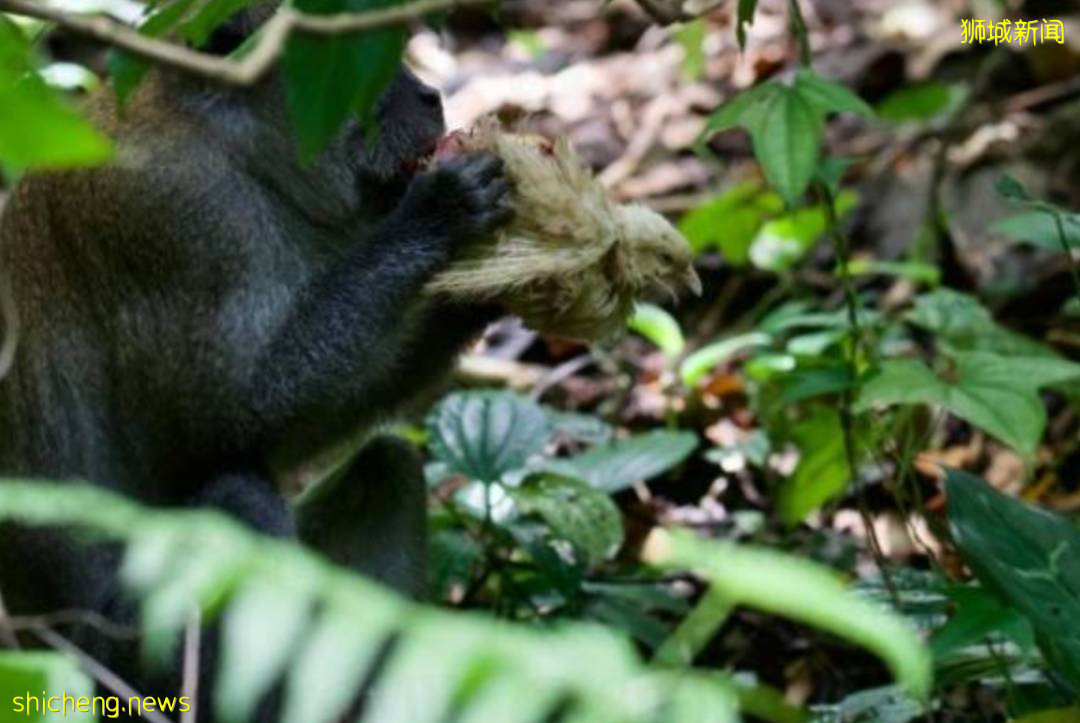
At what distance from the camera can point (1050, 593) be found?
3639 millimetres

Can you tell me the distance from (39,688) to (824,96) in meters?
3.22

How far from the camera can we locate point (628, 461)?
542 centimetres

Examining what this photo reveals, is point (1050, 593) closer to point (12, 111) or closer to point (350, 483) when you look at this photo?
point (350, 483)

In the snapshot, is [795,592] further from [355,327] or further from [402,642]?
[355,327]

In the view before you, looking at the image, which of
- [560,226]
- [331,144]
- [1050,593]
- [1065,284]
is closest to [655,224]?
[560,226]

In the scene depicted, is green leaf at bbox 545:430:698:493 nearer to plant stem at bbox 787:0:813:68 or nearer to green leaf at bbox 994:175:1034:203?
plant stem at bbox 787:0:813:68

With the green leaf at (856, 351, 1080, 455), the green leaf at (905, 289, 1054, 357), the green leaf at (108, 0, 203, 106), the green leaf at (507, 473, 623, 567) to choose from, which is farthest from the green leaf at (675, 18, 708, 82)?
the green leaf at (108, 0, 203, 106)

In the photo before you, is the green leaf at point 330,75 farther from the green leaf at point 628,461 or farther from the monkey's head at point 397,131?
the green leaf at point 628,461

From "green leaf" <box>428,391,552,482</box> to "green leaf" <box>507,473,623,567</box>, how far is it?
9cm

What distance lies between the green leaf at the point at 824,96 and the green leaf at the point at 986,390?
64 cm

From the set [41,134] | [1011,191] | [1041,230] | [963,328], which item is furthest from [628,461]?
[41,134]

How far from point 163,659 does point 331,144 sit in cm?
139

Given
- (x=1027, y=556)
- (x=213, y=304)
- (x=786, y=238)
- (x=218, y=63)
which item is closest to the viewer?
(x=218, y=63)

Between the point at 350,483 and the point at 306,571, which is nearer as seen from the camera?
the point at 306,571
